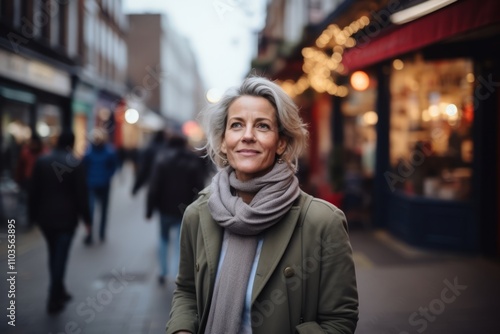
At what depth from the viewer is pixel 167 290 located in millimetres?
6031

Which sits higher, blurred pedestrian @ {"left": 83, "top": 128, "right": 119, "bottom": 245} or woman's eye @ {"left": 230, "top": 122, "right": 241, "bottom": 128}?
woman's eye @ {"left": 230, "top": 122, "right": 241, "bottom": 128}

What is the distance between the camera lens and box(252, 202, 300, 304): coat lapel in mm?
1990

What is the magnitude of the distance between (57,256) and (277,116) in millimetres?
4334

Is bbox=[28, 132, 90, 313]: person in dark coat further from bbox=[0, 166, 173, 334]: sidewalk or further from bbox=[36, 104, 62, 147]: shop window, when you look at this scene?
bbox=[36, 104, 62, 147]: shop window

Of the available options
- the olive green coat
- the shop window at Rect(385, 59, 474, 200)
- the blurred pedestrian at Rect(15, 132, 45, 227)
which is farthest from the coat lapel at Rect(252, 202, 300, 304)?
the blurred pedestrian at Rect(15, 132, 45, 227)

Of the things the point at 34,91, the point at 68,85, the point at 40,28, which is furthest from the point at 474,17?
the point at 68,85

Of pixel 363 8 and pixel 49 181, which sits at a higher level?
pixel 363 8

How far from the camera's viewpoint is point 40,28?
1711 cm

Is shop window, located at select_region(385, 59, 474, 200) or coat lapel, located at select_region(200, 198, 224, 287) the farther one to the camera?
shop window, located at select_region(385, 59, 474, 200)

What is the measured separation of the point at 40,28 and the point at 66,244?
46.3ft

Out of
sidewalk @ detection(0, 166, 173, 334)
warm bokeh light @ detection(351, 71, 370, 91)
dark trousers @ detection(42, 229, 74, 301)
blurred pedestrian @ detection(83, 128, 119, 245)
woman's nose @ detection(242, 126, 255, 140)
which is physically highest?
warm bokeh light @ detection(351, 71, 370, 91)

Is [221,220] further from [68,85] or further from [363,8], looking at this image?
[68,85]

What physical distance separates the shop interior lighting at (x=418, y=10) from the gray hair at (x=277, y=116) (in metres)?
3.61

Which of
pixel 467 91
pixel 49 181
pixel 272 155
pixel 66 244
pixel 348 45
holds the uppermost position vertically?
pixel 348 45
